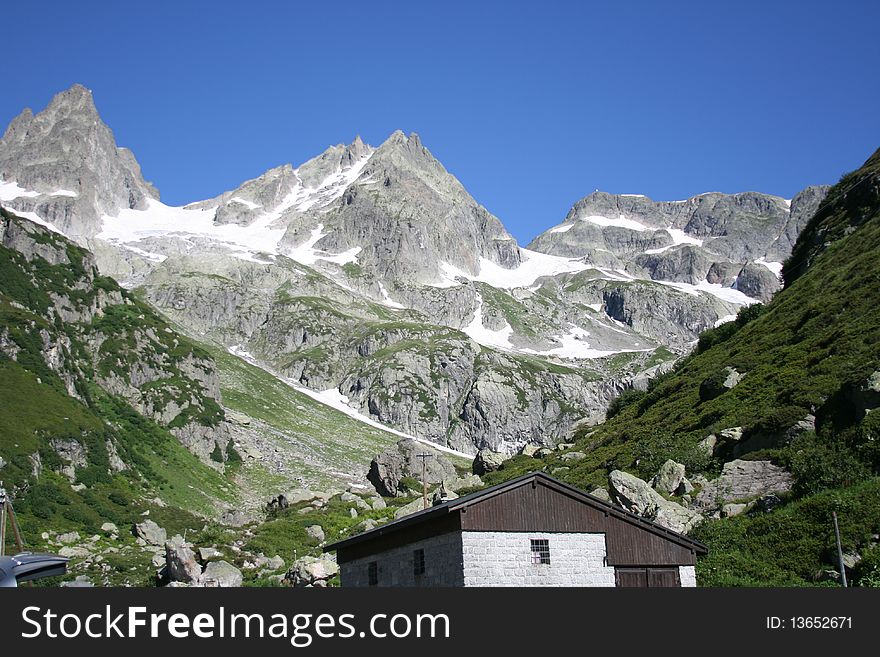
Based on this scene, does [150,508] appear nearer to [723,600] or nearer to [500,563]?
[500,563]

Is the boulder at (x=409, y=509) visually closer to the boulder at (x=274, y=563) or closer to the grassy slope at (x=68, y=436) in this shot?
the boulder at (x=274, y=563)

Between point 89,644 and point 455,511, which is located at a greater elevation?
point 455,511

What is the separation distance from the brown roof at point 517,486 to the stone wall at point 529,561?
3.95 feet

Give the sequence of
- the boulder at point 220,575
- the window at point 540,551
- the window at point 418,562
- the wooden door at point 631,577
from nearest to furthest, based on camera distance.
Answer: the window at point 540,551 → the window at point 418,562 → the wooden door at point 631,577 → the boulder at point 220,575

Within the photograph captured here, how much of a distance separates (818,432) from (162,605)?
38019mm

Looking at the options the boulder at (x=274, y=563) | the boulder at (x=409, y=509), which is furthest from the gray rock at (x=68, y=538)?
the boulder at (x=409, y=509)

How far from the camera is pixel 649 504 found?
45.4 meters

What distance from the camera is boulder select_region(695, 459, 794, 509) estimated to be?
145 ft

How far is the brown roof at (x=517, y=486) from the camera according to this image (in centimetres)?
3097

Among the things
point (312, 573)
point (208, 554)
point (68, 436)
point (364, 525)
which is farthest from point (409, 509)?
point (68, 436)

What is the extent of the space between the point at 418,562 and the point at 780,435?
84.6 ft

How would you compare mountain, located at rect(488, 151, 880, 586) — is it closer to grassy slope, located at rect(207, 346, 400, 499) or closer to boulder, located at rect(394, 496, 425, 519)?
boulder, located at rect(394, 496, 425, 519)

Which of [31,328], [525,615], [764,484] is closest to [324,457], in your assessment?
[31,328]

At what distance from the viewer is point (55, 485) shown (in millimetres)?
84750
